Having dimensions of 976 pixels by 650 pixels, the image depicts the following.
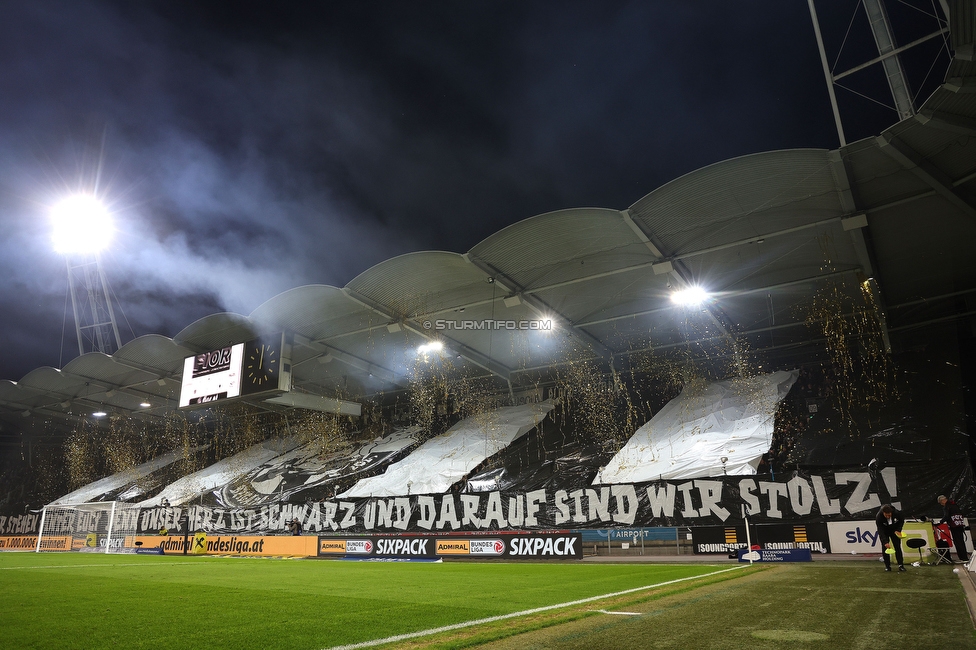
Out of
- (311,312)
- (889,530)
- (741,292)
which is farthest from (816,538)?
(311,312)

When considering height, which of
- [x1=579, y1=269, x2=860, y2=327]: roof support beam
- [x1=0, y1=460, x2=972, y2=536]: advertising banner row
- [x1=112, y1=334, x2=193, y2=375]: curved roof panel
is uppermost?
[x1=112, y1=334, x2=193, y2=375]: curved roof panel

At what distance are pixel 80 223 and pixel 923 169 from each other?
1262 inches

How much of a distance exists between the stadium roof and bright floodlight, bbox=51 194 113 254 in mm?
5959

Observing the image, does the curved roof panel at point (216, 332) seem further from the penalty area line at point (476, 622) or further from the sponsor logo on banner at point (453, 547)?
the penalty area line at point (476, 622)

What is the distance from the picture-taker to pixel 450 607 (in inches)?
254

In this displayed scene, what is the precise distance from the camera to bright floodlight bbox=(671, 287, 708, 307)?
18.3m

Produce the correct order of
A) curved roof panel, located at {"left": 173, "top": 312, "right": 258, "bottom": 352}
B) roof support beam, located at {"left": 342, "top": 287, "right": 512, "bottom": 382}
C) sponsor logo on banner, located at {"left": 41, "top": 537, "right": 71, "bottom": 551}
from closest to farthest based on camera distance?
roof support beam, located at {"left": 342, "top": 287, "right": 512, "bottom": 382}
curved roof panel, located at {"left": 173, "top": 312, "right": 258, "bottom": 352}
sponsor logo on banner, located at {"left": 41, "top": 537, "right": 71, "bottom": 551}

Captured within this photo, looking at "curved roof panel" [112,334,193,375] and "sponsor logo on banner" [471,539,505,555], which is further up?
"curved roof panel" [112,334,193,375]

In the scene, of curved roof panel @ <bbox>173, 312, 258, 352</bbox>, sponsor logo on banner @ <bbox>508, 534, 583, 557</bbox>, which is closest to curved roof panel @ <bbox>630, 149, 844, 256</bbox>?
sponsor logo on banner @ <bbox>508, 534, 583, 557</bbox>

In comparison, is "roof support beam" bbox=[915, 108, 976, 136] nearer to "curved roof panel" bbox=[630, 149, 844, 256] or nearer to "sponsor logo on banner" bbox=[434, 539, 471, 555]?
"curved roof panel" bbox=[630, 149, 844, 256]

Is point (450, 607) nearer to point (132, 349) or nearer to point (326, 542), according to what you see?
point (326, 542)

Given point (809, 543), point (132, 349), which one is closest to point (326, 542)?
point (132, 349)

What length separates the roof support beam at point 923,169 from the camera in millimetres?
11839

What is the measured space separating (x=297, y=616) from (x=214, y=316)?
18.7 m
